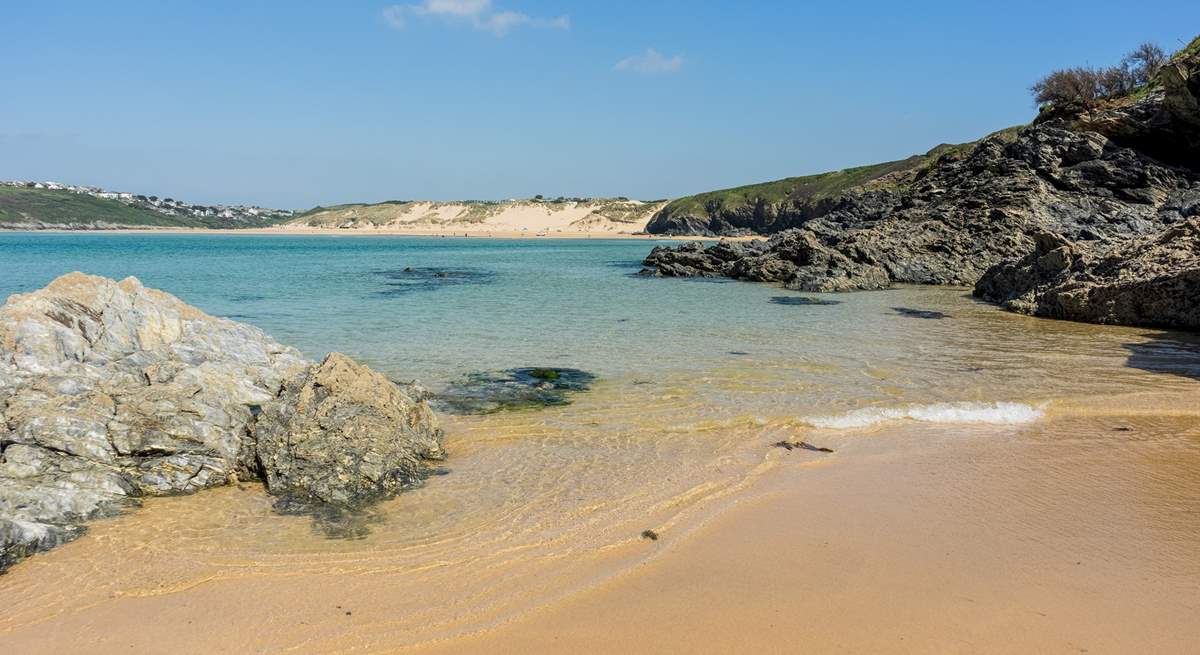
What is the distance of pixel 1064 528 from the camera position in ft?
16.4

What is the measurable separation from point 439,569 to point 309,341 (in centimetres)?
1097

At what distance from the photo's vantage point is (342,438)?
6219 mm

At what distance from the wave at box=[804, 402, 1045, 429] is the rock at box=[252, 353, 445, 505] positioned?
4322mm

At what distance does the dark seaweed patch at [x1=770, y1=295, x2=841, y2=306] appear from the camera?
70.1ft

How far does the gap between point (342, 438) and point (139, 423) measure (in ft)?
5.56

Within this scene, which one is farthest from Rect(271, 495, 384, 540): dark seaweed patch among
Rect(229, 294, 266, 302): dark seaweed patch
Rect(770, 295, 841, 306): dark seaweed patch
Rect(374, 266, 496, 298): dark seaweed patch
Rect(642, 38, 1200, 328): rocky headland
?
Rect(229, 294, 266, 302): dark seaweed patch

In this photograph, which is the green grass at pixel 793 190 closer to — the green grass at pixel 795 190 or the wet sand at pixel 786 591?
the green grass at pixel 795 190

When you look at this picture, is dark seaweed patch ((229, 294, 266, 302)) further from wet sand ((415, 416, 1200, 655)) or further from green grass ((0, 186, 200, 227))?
green grass ((0, 186, 200, 227))

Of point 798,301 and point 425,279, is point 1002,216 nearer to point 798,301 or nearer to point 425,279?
point 798,301

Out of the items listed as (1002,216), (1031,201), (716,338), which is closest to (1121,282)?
(716,338)

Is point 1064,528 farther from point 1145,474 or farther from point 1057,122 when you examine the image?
point 1057,122

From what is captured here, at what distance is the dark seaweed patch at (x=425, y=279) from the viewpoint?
27750 mm

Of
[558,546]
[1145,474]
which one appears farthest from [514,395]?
[1145,474]

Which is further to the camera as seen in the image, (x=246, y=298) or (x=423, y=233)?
(x=423, y=233)
